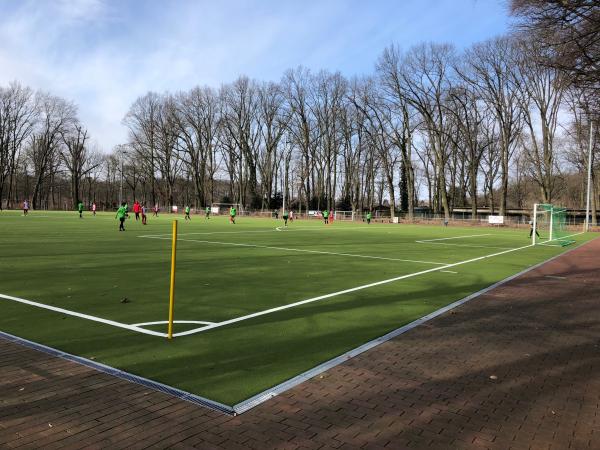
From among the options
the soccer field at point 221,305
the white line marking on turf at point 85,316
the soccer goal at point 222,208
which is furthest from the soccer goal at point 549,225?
the soccer goal at point 222,208

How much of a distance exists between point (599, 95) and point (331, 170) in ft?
192

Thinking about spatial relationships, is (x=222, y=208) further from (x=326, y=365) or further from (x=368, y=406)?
(x=368, y=406)

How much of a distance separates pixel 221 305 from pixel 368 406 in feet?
14.8

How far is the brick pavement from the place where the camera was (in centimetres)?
350

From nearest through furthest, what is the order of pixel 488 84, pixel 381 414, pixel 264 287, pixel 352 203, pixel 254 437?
pixel 254 437
pixel 381 414
pixel 264 287
pixel 488 84
pixel 352 203

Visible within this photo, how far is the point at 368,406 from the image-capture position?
4.13m

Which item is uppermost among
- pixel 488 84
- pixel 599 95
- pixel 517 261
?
pixel 488 84

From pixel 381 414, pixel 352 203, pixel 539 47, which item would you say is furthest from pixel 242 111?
pixel 381 414

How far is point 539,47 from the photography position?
52.5ft

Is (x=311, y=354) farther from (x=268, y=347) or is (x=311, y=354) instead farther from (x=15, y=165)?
(x=15, y=165)

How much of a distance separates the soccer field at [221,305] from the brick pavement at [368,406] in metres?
0.43

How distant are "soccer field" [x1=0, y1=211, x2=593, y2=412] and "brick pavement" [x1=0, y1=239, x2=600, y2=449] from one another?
1.40 feet

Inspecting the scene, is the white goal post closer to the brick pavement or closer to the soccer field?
the soccer field

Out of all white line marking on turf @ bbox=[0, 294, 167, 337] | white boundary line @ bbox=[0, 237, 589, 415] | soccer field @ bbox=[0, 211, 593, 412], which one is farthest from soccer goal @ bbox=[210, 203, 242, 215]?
white boundary line @ bbox=[0, 237, 589, 415]
